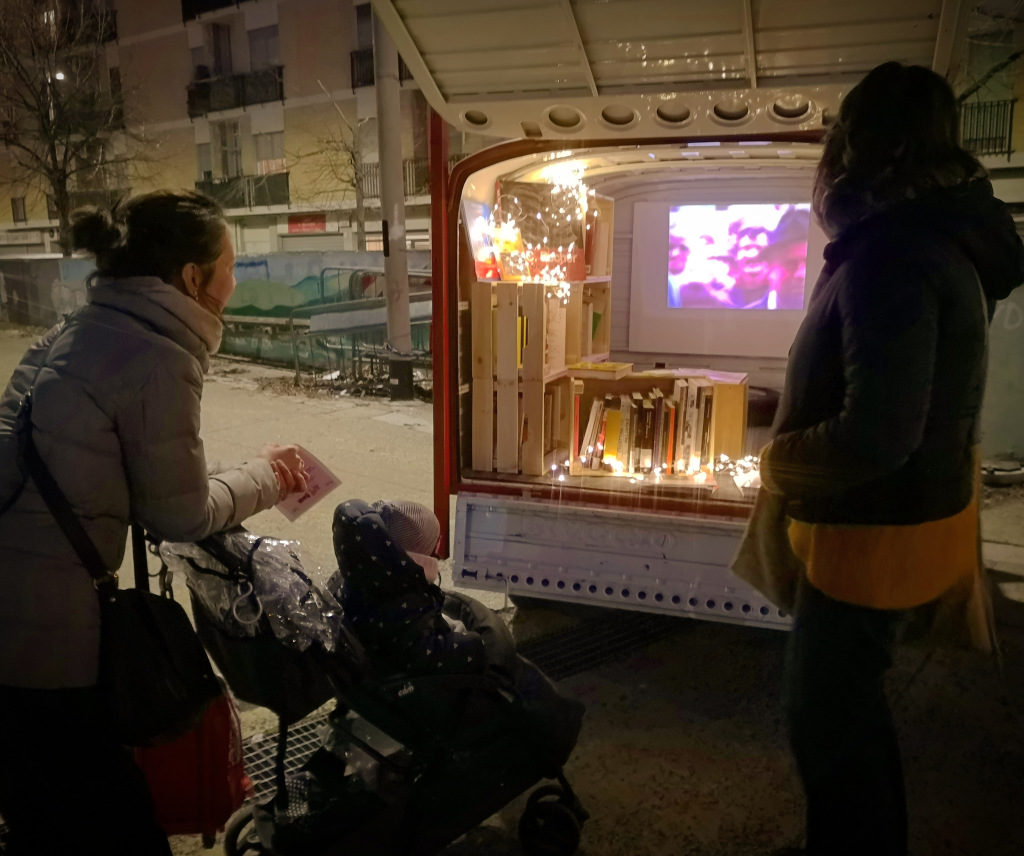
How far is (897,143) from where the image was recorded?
192 centimetres

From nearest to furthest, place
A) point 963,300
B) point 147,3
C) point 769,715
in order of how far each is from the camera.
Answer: point 963,300, point 769,715, point 147,3

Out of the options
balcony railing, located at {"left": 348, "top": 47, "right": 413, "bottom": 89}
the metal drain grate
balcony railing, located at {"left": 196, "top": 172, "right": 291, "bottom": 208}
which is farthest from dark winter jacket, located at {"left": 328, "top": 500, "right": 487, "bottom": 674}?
balcony railing, located at {"left": 196, "top": 172, "right": 291, "bottom": 208}

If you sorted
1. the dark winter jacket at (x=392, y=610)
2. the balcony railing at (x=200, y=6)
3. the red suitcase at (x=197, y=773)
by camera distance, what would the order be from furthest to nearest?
the balcony railing at (x=200, y=6), the dark winter jacket at (x=392, y=610), the red suitcase at (x=197, y=773)

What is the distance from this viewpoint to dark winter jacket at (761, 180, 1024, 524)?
184 centimetres

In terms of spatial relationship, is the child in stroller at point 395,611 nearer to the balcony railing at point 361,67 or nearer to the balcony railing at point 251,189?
the balcony railing at point 361,67

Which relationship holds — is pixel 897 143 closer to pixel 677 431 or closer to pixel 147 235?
pixel 147 235

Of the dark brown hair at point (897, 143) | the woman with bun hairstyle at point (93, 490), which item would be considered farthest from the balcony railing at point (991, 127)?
the woman with bun hairstyle at point (93, 490)

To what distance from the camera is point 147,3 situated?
2784 centimetres

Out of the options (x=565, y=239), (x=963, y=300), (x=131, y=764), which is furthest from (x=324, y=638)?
(x=565, y=239)

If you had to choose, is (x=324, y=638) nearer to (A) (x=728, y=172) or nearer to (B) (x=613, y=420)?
(B) (x=613, y=420)

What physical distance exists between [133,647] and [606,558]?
2.43m

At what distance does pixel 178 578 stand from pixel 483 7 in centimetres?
371

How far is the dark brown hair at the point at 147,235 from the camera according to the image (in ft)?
6.83

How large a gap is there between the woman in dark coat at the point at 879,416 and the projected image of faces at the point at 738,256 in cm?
399
